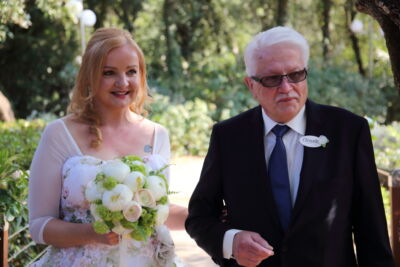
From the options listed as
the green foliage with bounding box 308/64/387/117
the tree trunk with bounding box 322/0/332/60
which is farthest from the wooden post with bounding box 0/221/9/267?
the tree trunk with bounding box 322/0/332/60

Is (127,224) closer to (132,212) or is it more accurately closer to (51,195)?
(132,212)

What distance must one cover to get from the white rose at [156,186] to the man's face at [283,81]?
63 cm

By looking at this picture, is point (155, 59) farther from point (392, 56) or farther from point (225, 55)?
point (392, 56)

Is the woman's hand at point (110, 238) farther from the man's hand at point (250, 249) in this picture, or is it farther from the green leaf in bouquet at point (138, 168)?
the man's hand at point (250, 249)

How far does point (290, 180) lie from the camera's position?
2.92 m

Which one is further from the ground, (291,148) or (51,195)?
(291,148)

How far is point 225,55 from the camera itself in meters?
21.2

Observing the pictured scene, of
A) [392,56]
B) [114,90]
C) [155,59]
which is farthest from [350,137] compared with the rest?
[155,59]

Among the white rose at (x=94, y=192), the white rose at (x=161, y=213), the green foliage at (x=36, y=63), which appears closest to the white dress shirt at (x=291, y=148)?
the white rose at (x=161, y=213)

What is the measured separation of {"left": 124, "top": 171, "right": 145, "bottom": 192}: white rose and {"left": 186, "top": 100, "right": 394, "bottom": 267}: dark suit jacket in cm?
39

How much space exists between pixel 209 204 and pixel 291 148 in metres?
0.49

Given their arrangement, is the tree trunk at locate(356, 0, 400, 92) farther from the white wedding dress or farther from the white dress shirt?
the white wedding dress

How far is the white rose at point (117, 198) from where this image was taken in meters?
2.94

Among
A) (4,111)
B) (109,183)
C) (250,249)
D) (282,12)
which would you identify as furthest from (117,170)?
(282,12)
